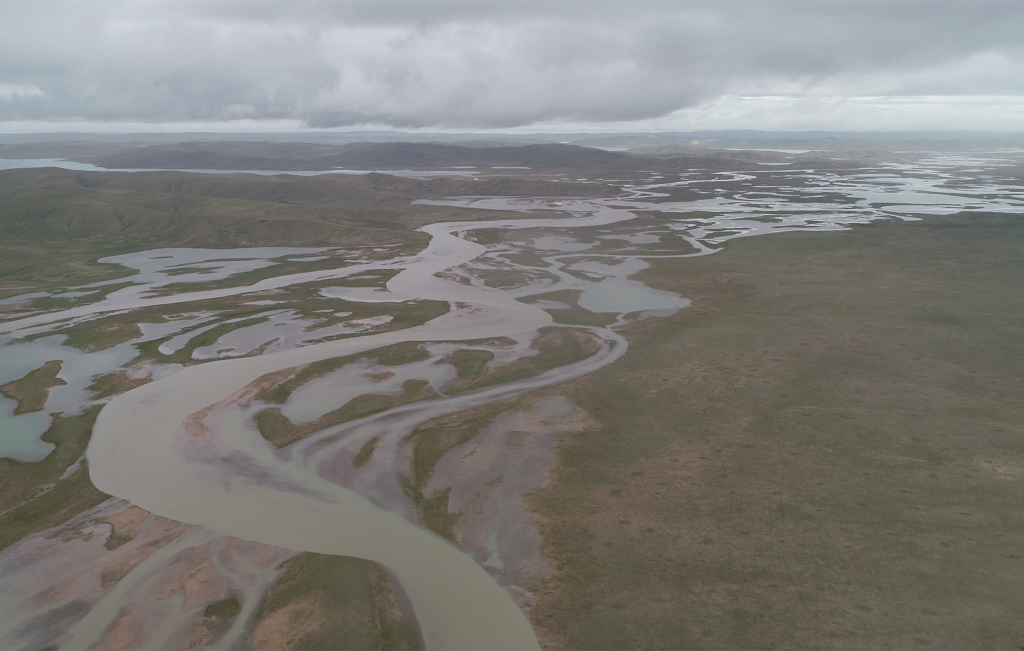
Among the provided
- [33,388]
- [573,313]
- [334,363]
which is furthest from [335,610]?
[573,313]

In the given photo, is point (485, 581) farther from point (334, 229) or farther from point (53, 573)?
point (334, 229)

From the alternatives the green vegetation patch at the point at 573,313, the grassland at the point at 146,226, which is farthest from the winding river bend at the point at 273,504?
the grassland at the point at 146,226

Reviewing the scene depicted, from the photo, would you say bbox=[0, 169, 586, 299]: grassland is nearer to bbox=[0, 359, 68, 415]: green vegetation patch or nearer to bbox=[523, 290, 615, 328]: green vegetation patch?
bbox=[0, 359, 68, 415]: green vegetation patch

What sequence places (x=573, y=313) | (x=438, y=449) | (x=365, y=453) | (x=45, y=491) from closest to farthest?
(x=45, y=491) → (x=365, y=453) → (x=438, y=449) → (x=573, y=313)

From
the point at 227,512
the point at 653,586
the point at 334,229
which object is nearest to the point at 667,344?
the point at 653,586

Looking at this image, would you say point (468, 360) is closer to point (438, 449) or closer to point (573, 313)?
point (438, 449)

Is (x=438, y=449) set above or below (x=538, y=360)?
below

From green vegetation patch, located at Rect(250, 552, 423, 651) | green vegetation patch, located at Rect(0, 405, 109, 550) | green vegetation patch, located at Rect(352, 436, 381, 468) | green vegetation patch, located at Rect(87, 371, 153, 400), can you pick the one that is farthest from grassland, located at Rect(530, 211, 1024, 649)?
green vegetation patch, located at Rect(87, 371, 153, 400)
